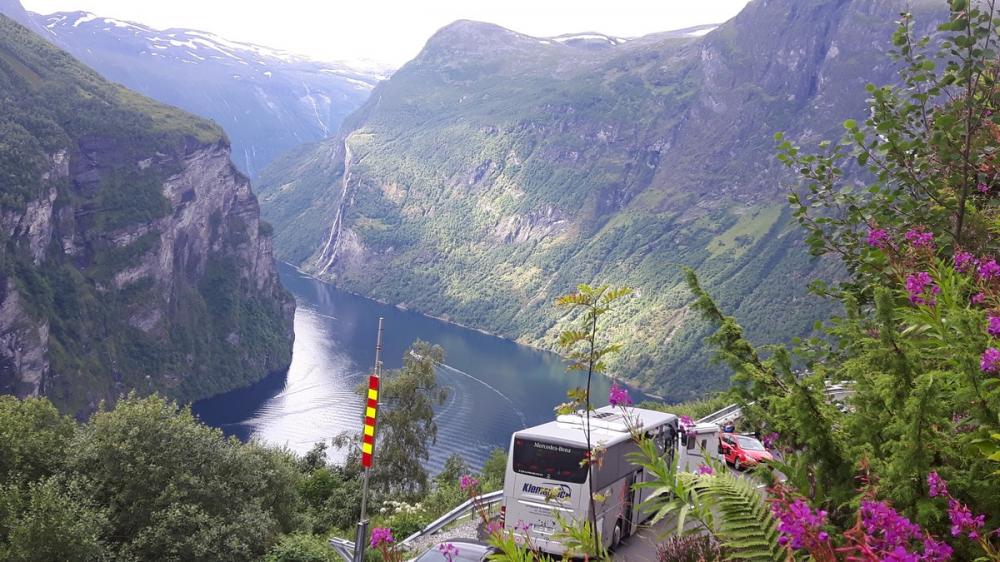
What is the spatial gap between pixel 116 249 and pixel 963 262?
6355 inches

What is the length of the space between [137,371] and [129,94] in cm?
6600

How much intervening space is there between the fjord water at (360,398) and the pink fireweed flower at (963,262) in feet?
232

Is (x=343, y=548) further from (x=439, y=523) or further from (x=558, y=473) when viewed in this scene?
(x=558, y=473)

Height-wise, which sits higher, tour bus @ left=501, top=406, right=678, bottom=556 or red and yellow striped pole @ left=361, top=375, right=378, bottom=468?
red and yellow striped pole @ left=361, top=375, right=378, bottom=468

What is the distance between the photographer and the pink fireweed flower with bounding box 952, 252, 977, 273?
527cm

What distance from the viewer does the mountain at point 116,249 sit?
124 m

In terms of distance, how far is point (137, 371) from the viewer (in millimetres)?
145000

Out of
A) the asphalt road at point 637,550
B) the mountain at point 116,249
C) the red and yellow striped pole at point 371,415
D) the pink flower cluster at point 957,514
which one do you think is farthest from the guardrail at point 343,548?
the mountain at point 116,249

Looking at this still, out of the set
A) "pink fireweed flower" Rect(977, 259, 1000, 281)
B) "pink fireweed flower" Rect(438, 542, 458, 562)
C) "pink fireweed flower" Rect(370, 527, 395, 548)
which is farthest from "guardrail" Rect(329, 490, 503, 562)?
"pink fireweed flower" Rect(977, 259, 1000, 281)

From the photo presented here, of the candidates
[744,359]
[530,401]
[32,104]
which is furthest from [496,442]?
[32,104]

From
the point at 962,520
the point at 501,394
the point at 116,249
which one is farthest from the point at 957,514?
the point at 116,249

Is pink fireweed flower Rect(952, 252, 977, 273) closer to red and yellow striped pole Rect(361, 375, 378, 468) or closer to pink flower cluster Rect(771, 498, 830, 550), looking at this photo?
pink flower cluster Rect(771, 498, 830, 550)

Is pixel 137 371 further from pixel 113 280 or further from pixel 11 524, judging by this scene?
pixel 11 524

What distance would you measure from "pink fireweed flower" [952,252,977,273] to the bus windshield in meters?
12.4
